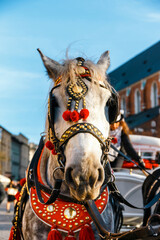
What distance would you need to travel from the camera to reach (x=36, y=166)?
2.93 metres

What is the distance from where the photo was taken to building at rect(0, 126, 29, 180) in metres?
81.0

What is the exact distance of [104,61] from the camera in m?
2.88

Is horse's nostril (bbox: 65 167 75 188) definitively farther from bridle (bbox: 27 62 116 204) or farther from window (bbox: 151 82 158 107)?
window (bbox: 151 82 158 107)

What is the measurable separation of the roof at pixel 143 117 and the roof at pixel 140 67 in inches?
252

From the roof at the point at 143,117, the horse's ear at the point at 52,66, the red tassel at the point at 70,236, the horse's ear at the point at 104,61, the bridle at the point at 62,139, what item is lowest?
the red tassel at the point at 70,236

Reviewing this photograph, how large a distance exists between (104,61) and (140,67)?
53.7 meters

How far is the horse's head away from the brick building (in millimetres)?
39741

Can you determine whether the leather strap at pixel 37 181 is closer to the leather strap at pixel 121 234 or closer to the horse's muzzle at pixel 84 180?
the leather strap at pixel 121 234

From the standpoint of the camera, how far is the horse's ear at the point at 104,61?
9.26 ft

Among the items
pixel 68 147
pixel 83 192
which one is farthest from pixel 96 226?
pixel 68 147

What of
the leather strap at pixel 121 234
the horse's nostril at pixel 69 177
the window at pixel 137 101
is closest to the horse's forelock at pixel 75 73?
the horse's nostril at pixel 69 177

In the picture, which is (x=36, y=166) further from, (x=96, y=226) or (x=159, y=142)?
(x=159, y=142)

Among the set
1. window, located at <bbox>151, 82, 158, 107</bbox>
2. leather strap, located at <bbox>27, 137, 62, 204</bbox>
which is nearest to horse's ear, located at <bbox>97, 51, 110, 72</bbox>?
leather strap, located at <bbox>27, 137, 62, 204</bbox>

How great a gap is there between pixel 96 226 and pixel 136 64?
56.4 metres
